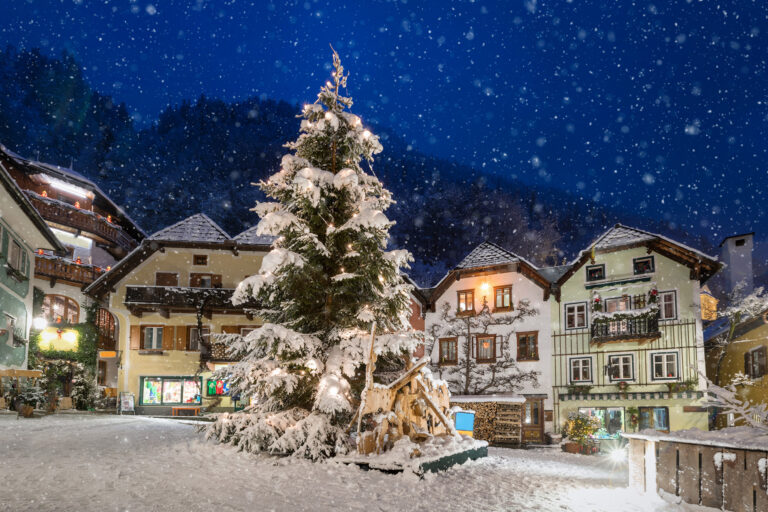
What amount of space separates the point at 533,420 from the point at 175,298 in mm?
20510

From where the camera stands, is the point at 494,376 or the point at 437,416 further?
the point at 494,376

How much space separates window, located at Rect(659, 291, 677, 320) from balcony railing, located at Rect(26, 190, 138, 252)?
116 ft

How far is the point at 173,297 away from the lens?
110 ft

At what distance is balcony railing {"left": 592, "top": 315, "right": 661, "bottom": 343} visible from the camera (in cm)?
2900

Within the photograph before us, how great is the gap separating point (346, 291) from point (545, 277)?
21144 mm

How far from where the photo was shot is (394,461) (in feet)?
40.2

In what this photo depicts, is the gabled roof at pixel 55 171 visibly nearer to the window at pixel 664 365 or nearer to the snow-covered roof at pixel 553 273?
the snow-covered roof at pixel 553 273

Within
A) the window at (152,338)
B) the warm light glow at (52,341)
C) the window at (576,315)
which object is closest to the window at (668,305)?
the window at (576,315)

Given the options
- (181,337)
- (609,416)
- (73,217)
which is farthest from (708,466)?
(73,217)

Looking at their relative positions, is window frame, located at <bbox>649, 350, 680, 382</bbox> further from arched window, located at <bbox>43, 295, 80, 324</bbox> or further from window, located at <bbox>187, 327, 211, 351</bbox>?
arched window, located at <bbox>43, 295, 80, 324</bbox>

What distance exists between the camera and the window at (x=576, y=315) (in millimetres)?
31641

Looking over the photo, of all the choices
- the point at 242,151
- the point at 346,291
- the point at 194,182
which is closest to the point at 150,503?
the point at 346,291

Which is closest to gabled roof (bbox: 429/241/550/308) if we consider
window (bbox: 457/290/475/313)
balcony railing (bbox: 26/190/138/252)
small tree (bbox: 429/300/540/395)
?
window (bbox: 457/290/475/313)

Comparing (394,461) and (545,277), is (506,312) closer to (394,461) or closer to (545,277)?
(545,277)
